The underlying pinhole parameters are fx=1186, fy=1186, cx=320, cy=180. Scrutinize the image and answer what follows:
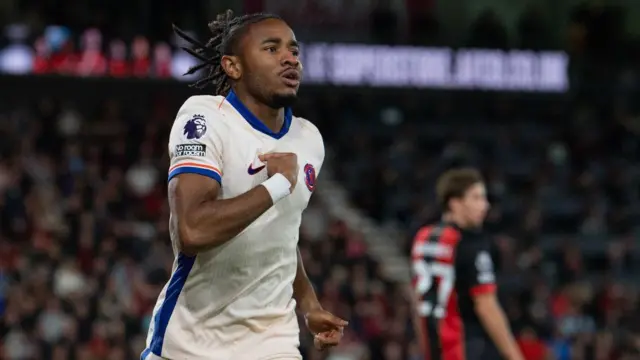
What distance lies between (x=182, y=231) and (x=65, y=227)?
1044cm

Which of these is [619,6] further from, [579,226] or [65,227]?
[65,227]

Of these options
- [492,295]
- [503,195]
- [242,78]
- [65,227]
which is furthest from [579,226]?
[242,78]

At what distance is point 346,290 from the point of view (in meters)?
13.8

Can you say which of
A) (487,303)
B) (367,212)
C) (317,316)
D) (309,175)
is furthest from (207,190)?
(367,212)

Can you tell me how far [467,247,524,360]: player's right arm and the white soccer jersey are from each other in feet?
9.60

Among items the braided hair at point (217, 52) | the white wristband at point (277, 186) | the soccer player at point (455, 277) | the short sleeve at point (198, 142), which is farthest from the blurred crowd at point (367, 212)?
the white wristband at point (277, 186)

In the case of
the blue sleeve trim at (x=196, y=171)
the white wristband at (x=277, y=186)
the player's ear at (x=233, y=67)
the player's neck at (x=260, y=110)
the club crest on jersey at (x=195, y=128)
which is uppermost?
the player's ear at (x=233, y=67)

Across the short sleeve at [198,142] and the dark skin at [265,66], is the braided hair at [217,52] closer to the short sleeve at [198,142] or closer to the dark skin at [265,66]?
the dark skin at [265,66]

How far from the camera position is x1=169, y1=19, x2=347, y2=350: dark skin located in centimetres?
381

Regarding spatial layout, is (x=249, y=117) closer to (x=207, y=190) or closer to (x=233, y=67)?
(x=233, y=67)

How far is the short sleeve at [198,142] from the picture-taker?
12.8ft

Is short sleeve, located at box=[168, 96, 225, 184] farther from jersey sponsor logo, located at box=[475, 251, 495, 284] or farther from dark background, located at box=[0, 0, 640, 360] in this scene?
dark background, located at box=[0, 0, 640, 360]

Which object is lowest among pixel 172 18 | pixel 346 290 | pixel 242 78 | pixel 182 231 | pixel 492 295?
pixel 346 290

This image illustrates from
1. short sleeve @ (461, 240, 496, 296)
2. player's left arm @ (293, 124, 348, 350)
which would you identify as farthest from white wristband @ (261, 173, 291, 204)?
short sleeve @ (461, 240, 496, 296)
